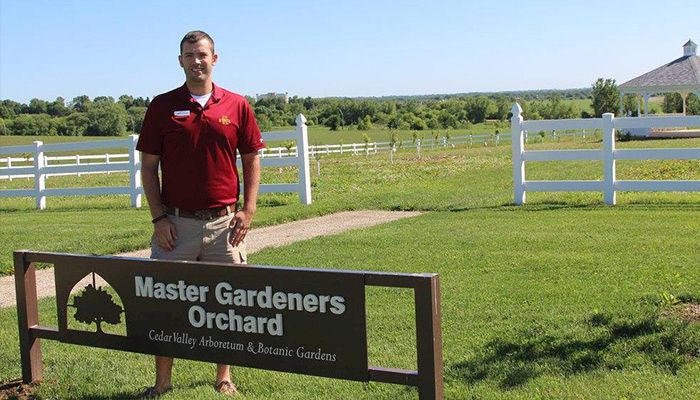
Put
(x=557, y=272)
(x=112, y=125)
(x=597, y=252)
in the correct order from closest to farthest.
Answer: (x=557, y=272)
(x=597, y=252)
(x=112, y=125)

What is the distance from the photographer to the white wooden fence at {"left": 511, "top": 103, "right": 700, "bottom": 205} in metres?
12.5

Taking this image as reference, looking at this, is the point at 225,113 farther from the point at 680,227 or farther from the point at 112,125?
the point at 112,125

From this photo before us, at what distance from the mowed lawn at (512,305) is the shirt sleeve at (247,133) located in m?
1.40

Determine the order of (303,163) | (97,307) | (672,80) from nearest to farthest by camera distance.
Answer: (97,307) → (303,163) → (672,80)

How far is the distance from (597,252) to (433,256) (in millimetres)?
1608

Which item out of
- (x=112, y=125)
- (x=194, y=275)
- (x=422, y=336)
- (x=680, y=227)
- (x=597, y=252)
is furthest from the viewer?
(x=112, y=125)

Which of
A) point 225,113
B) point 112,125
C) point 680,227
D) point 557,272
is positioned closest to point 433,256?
point 557,272

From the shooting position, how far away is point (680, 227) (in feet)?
32.6

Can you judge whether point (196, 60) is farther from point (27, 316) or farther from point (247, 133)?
point (27, 316)

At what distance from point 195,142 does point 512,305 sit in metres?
2.99

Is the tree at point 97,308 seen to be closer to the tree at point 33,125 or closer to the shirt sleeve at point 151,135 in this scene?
the shirt sleeve at point 151,135

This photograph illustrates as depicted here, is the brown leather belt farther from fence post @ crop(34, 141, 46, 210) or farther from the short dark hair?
fence post @ crop(34, 141, 46, 210)

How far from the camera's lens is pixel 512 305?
6578mm

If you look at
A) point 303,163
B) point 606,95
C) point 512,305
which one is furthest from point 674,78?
point 512,305
